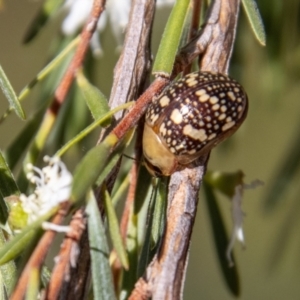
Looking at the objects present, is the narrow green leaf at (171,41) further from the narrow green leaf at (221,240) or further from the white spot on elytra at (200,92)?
the narrow green leaf at (221,240)

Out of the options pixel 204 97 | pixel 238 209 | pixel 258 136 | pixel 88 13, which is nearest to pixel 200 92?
pixel 204 97

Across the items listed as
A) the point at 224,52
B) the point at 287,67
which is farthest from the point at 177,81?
the point at 287,67

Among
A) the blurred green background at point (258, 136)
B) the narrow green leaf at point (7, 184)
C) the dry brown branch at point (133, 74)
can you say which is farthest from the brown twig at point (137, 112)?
the blurred green background at point (258, 136)

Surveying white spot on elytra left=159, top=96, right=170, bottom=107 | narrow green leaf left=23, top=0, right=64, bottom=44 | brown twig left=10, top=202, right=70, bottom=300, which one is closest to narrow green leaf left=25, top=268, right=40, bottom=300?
brown twig left=10, top=202, right=70, bottom=300

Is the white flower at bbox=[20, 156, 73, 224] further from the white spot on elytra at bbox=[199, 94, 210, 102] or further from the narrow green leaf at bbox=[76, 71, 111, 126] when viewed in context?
the white spot on elytra at bbox=[199, 94, 210, 102]

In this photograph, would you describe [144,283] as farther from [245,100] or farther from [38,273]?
[245,100]
